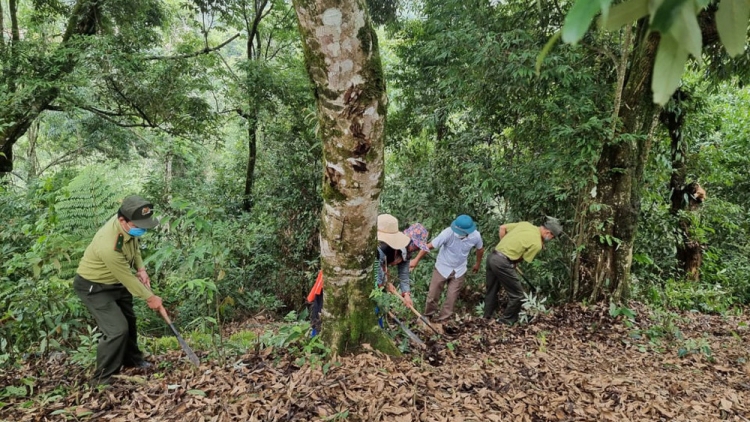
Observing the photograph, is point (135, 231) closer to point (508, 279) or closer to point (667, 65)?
point (667, 65)

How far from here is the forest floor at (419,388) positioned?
2.70 meters

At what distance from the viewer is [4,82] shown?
7.09 metres

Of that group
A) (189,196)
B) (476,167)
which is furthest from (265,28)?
(476,167)

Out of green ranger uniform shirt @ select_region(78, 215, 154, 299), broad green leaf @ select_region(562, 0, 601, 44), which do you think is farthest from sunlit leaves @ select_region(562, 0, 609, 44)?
green ranger uniform shirt @ select_region(78, 215, 154, 299)

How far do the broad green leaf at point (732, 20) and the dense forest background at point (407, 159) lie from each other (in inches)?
121

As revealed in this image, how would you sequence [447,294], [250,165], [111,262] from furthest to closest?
[250,165]
[447,294]
[111,262]

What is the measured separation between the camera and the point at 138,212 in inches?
140

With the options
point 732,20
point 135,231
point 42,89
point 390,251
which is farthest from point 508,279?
point 42,89

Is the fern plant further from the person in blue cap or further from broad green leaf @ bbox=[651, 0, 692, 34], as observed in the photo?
broad green leaf @ bbox=[651, 0, 692, 34]

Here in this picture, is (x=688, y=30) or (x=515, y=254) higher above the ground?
(x=688, y=30)

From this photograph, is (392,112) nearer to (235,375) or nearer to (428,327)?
(428,327)

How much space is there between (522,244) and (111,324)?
170 inches

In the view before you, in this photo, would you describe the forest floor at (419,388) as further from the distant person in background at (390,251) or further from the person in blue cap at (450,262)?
the person in blue cap at (450,262)

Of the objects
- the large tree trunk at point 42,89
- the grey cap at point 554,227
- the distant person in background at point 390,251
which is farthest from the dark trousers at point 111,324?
the grey cap at point 554,227
